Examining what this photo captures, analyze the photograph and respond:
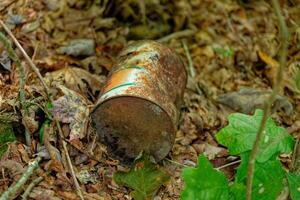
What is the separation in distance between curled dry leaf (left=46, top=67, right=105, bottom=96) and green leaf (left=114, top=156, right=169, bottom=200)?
0.68 m

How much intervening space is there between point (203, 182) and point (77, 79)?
1.26m

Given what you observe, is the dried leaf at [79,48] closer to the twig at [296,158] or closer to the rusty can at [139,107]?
the rusty can at [139,107]

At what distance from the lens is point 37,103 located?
9.71ft

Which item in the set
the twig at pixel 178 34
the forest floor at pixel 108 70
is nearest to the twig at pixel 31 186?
the forest floor at pixel 108 70

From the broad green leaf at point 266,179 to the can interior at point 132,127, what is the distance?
515 millimetres

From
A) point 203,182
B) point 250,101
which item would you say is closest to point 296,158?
point 203,182

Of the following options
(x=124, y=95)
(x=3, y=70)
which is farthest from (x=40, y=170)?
(x=3, y=70)

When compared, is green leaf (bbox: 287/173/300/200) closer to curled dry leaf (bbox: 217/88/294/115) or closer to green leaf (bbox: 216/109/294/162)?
green leaf (bbox: 216/109/294/162)

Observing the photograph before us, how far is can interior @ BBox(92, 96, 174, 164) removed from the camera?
9.27 ft

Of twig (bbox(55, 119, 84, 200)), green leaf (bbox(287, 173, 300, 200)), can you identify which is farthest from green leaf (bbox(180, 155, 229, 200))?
twig (bbox(55, 119, 84, 200))

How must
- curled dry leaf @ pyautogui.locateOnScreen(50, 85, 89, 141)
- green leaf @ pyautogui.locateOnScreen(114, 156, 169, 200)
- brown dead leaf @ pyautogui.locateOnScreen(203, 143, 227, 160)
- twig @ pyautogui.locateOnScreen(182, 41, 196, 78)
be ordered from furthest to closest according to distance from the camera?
twig @ pyautogui.locateOnScreen(182, 41, 196, 78), brown dead leaf @ pyautogui.locateOnScreen(203, 143, 227, 160), curled dry leaf @ pyautogui.locateOnScreen(50, 85, 89, 141), green leaf @ pyautogui.locateOnScreen(114, 156, 169, 200)

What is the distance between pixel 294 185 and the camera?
8.52 feet

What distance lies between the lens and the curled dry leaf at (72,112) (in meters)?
2.99

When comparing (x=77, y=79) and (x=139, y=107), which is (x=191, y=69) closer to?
(x=77, y=79)
